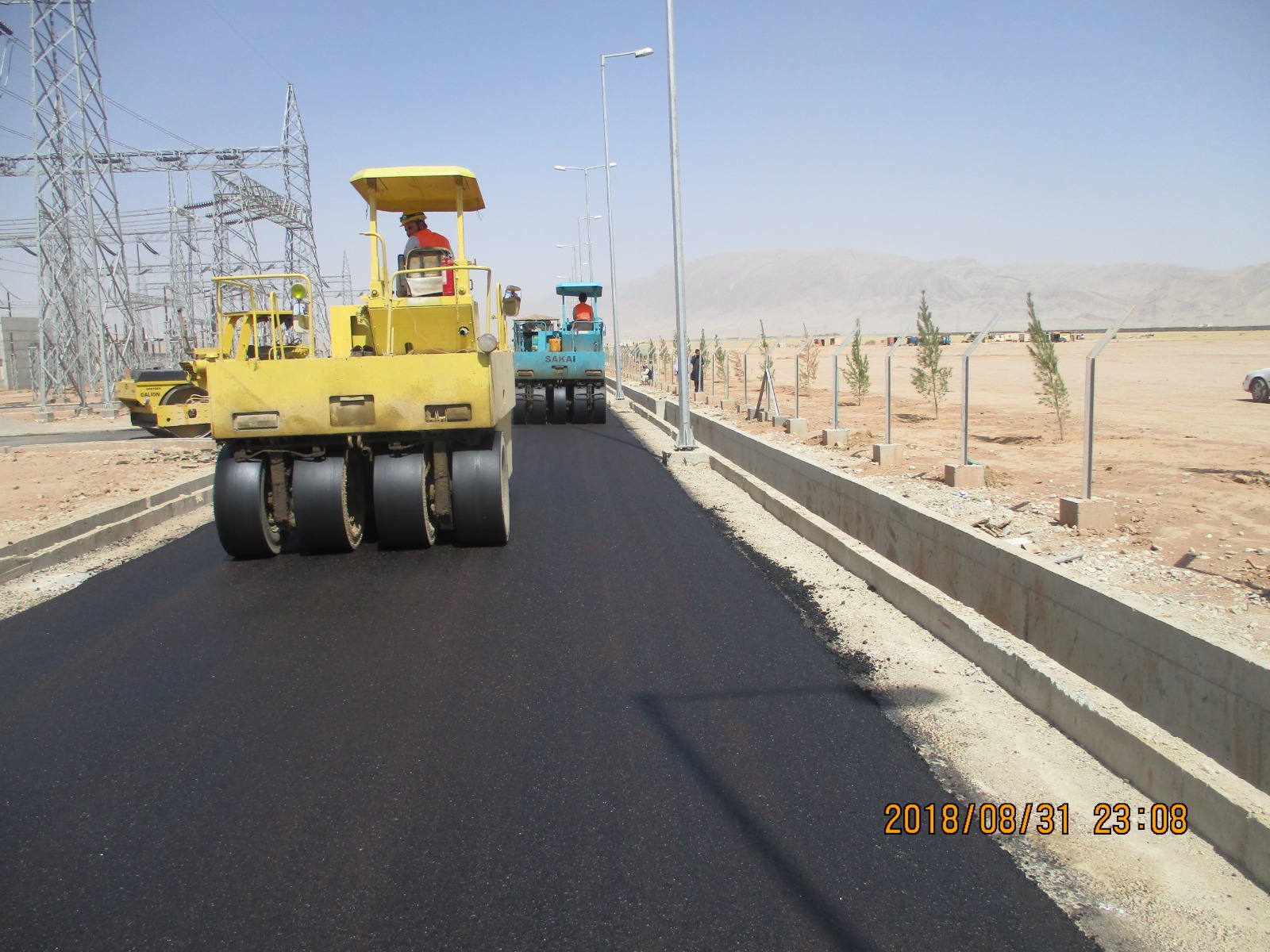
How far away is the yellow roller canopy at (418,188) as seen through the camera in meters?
10.4

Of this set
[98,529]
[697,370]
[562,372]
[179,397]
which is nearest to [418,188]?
[98,529]

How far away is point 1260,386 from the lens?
19125 millimetres

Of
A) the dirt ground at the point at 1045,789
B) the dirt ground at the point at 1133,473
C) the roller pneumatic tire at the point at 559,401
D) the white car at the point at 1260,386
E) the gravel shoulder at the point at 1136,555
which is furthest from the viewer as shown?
the roller pneumatic tire at the point at 559,401

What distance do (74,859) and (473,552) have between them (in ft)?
18.9

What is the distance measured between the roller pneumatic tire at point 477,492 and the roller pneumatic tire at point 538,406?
16.9 meters

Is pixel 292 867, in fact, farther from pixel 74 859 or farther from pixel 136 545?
pixel 136 545

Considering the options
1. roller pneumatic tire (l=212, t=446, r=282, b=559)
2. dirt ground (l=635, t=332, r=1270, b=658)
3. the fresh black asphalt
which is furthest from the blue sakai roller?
roller pneumatic tire (l=212, t=446, r=282, b=559)

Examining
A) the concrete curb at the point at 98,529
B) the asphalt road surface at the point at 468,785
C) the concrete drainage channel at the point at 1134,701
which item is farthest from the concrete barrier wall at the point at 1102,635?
the concrete curb at the point at 98,529

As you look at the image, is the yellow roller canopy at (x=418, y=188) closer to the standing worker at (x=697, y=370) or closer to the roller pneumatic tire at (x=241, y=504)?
the roller pneumatic tire at (x=241, y=504)

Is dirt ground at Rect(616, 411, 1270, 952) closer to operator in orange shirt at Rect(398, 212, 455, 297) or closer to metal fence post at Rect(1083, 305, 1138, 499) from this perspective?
metal fence post at Rect(1083, 305, 1138, 499)

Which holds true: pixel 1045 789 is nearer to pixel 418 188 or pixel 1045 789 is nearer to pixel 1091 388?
pixel 1091 388

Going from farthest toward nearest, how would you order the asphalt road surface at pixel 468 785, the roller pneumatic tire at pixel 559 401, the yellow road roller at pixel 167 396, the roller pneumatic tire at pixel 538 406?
1. the roller pneumatic tire at pixel 538 406
2. the roller pneumatic tire at pixel 559 401
3. the yellow road roller at pixel 167 396
4. the asphalt road surface at pixel 468 785

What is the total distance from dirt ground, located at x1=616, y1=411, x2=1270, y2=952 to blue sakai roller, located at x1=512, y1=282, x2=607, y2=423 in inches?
740

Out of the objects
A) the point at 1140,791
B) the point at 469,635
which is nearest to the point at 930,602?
the point at 1140,791
